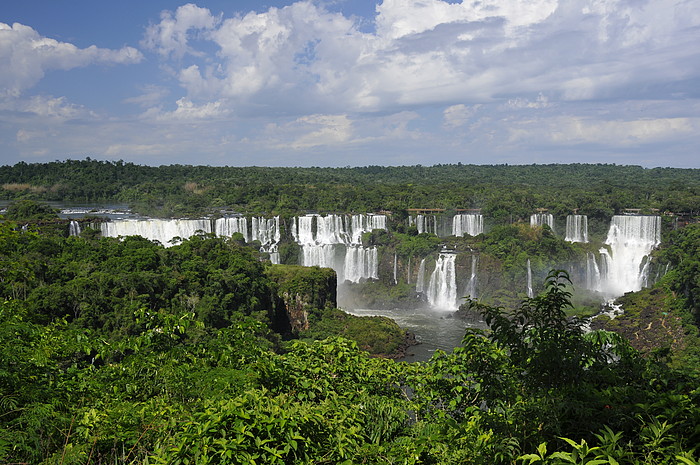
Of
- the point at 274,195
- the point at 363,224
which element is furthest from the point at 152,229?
the point at 274,195

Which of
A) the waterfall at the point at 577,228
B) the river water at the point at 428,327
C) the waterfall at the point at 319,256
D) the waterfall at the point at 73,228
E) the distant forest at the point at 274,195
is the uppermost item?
the distant forest at the point at 274,195

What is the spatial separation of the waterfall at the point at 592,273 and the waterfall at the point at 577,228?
643 centimetres

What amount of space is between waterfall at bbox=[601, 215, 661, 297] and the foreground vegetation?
1600 inches

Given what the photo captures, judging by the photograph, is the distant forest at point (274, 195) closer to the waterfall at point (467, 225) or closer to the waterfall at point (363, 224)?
the waterfall at point (467, 225)

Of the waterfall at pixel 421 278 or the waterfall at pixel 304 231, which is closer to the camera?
the waterfall at pixel 421 278

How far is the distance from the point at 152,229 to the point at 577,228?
118 feet

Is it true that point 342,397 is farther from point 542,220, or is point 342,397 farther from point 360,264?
point 542,220

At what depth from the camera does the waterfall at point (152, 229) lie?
127 ft

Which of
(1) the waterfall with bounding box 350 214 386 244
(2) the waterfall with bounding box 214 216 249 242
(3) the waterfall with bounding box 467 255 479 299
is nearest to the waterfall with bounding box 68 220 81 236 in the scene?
(2) the waterfall with bounding box 214 216 249 242

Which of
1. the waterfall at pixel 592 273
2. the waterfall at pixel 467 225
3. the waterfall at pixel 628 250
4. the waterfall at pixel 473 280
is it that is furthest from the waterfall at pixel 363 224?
the waterfall at pixel 628 250

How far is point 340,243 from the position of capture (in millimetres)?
48688

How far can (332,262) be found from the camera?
46406mm

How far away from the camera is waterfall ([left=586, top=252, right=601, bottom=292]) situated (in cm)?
4388

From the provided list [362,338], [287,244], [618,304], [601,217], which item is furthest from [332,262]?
[601,217]
